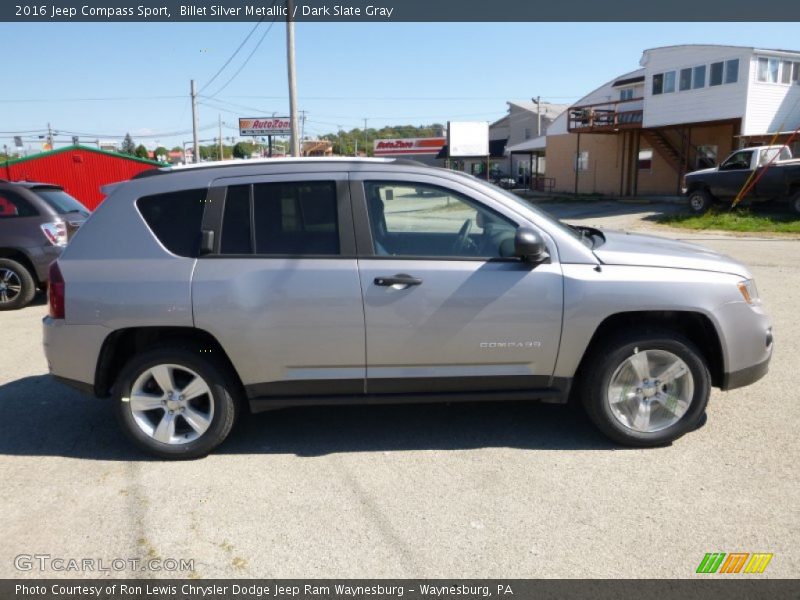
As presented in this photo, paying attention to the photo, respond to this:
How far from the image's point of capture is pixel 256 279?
4023mm

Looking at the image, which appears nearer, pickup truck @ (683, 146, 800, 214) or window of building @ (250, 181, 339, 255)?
window of building @ (250, 181, 339, 255)

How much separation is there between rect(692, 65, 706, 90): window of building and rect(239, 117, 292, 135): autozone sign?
35445mm

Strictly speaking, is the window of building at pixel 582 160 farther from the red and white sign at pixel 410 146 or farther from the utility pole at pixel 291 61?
the red and white sign at pixel 410 146

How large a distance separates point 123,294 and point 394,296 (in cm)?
166

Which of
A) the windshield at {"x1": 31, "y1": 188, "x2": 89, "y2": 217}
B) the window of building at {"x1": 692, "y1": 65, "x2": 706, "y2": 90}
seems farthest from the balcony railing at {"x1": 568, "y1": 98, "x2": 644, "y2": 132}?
the windshield at {"x1": 31, "y1": 188, "x2": 89, "y2": 217}

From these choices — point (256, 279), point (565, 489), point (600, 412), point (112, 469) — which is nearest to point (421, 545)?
point (565, 489)

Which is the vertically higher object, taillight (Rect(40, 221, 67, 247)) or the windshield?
the windshield

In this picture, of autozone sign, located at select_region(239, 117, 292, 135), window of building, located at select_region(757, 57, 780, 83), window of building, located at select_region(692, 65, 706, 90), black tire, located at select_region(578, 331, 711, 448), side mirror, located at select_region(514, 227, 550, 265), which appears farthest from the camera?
autozone sign, located at select_region(239, 117, 292, 135)

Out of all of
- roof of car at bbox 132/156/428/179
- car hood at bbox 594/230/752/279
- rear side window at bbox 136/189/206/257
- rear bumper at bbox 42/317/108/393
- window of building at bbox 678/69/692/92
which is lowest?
rear bumper at bbox 42/317/108/393

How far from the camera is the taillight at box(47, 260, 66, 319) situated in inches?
162

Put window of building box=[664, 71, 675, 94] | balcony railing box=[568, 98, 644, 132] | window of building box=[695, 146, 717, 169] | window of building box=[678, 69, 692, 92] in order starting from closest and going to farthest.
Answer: window of building box=[678, 69, 692, 92]
window of building box=[664, 71, 675, 94]
window of building box=[695, 146, 717, 169]
balcony railing box=[568, 98, 644, 132]

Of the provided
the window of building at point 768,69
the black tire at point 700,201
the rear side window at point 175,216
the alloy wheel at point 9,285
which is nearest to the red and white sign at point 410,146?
the window of building at point 768,69

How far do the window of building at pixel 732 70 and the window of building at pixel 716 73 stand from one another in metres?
0.21

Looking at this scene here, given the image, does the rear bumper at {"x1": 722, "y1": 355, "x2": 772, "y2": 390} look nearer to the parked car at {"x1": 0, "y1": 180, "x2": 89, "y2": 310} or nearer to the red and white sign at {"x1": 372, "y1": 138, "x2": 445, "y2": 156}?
the parked car at {"x1": 0, "y1": 180, "x2": 89, "y2": 310}
